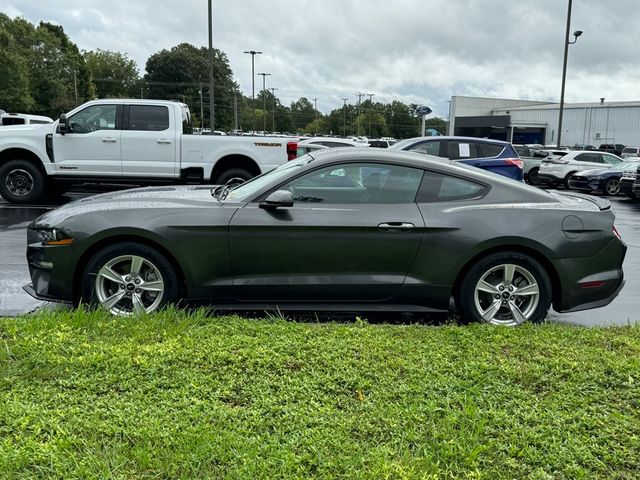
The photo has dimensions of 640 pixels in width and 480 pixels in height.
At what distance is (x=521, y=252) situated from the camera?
182 inches

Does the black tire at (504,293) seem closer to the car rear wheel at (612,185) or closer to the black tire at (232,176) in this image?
the black tire at (232,176)

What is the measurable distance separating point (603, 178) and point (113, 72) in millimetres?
101805

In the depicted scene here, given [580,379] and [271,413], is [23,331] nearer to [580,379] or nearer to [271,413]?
[271,413]

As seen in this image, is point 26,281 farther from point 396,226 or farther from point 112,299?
point 396,226

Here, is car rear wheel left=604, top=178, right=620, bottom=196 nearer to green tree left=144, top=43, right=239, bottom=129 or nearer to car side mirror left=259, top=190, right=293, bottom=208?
car side mirror left=259, top=190, right=293, bottom=208

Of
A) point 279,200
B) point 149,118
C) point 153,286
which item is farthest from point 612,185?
point 153,286

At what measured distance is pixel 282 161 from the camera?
11.2m

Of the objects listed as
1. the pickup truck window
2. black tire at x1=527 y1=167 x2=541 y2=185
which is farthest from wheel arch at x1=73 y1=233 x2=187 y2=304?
black tire at x1=527 y1=167 x2=541 y2=185

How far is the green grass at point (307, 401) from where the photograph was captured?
102 inches

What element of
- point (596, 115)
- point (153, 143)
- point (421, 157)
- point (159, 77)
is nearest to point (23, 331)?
point (421, 157)

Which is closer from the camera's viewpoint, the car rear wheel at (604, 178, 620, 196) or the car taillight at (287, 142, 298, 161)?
the car taillight at (287, 142, 298, 161)

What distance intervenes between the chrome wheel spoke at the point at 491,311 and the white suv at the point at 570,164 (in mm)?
18897

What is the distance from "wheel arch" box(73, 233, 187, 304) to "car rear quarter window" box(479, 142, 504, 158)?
874 centimetres

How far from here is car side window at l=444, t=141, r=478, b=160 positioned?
11711 mm
